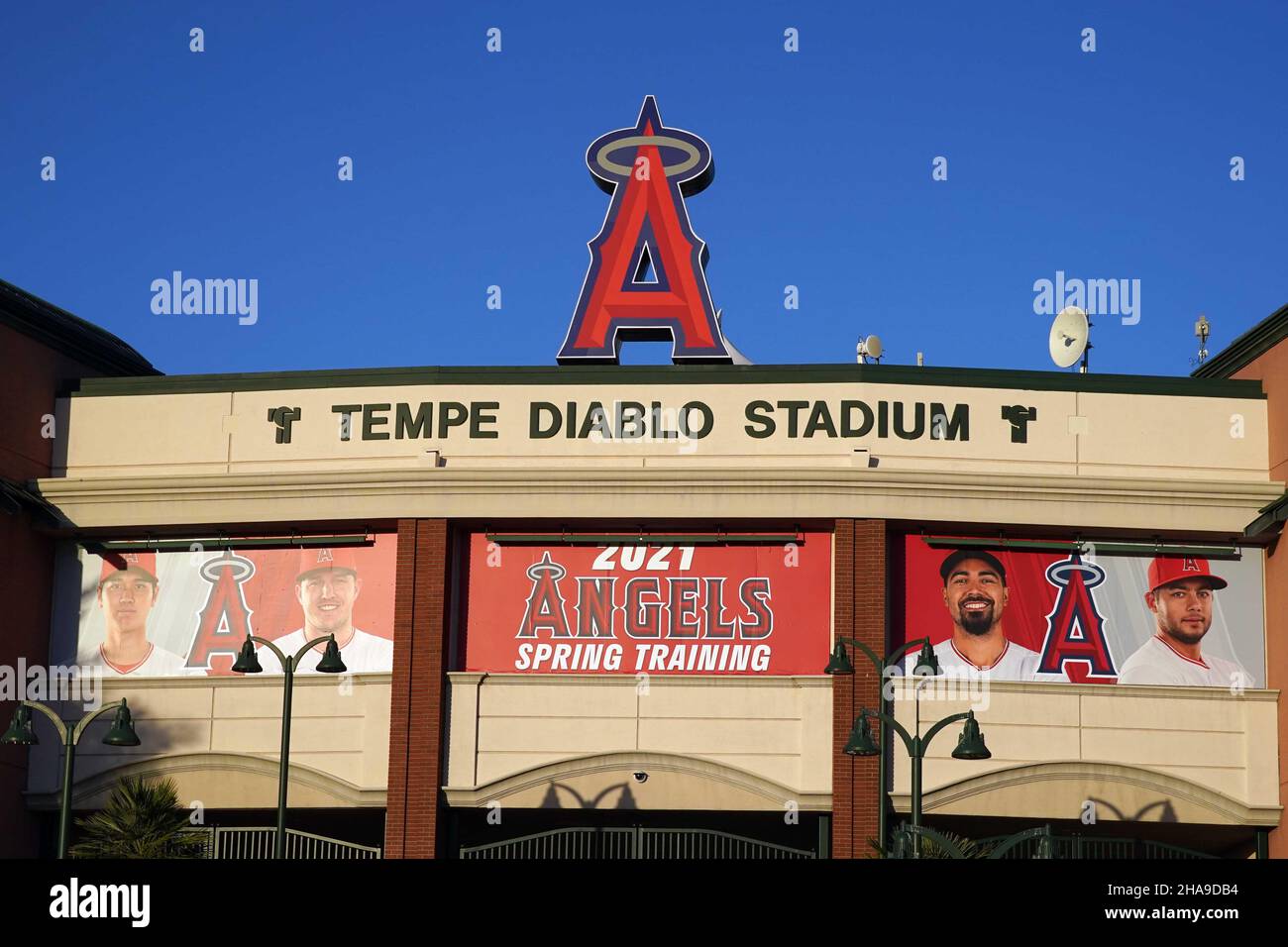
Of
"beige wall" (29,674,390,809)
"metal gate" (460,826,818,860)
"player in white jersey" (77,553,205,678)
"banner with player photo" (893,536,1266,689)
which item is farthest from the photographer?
"player in white jersey" (77,553,205,678)

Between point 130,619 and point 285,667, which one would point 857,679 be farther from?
point 130,619

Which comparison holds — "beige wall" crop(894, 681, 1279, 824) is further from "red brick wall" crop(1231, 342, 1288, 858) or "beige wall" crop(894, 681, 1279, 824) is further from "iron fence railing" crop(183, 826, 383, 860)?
"iron fence railing" crop(183, 826, 383, 860)

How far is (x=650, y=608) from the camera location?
36.8 meters

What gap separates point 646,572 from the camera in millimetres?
37031

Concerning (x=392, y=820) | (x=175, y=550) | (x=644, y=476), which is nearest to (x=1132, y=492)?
(x=644, y=476)

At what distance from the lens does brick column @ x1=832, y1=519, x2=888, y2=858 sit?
113 ft

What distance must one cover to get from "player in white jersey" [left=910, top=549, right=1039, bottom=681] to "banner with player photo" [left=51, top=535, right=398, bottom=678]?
11.3 meters

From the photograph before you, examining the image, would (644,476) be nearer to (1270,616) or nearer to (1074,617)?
(1074,617)

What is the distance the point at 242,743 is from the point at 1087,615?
17.4m

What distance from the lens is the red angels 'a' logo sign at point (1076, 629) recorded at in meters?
36.2

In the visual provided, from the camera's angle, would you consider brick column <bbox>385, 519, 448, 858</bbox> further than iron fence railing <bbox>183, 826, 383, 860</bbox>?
No

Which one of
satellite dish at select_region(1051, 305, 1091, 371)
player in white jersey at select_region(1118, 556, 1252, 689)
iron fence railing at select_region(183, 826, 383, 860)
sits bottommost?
iron fence railing at select_region(183, 826, 383, 860)

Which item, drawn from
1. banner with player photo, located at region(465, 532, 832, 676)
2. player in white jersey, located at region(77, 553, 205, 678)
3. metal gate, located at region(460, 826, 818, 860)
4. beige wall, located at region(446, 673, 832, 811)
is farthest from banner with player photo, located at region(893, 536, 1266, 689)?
player in white jersey, located at region(77, 553, 205, 678)
